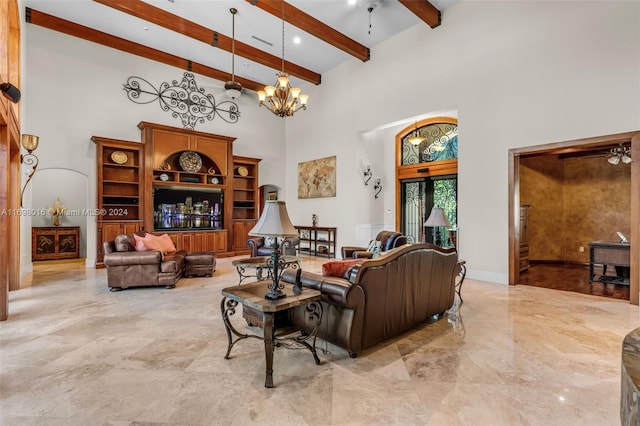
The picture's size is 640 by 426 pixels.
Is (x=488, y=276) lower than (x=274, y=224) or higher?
lower

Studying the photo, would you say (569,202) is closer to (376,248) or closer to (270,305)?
(376,248)

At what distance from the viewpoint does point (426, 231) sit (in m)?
8.37

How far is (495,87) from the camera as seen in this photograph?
579cm

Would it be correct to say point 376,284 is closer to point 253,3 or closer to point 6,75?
point 6,75

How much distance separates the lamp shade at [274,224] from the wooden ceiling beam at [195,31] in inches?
234

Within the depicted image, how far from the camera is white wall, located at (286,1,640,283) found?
4.66 meters

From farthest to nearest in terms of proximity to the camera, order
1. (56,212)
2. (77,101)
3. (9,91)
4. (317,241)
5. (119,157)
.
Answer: (317,241), (56,212), (119,157), (77,101), (9,91)

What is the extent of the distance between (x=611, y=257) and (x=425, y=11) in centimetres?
552

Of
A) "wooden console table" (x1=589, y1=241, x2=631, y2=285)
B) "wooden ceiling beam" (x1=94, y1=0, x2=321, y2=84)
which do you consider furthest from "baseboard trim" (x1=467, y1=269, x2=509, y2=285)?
"wooden ceiling beam" (x1=94, y1=0, x2=321, y2=84)

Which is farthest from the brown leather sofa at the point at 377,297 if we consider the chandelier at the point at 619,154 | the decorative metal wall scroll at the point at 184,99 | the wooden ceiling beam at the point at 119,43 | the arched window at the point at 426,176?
the wooden ceiling beam at the point at 119,43

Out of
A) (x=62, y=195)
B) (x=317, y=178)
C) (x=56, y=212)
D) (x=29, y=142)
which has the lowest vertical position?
(x=56, y=212)

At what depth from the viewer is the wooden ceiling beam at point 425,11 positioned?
5895 mm

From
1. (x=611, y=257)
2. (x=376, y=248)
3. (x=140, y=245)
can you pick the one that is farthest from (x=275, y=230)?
(x=611, y=257)

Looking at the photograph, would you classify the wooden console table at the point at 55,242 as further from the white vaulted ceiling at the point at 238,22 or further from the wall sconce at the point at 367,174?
the wall sconce at the point at 367,174
